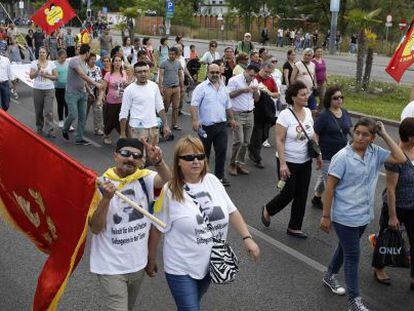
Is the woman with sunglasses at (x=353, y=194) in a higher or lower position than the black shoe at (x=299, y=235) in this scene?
higher

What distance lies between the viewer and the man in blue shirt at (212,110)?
26.3 ft

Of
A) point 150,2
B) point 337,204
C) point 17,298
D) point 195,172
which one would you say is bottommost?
point 17,298

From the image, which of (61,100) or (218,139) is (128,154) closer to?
(218,139)

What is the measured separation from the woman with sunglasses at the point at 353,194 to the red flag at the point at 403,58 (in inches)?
155

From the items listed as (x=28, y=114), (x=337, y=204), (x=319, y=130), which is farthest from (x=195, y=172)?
(x=28, y=114)

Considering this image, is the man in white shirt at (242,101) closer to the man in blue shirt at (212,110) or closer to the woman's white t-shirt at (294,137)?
the man in blue shirt at (212,110)

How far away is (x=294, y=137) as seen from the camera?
635cm

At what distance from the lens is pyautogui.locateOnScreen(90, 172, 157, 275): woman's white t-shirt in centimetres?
368

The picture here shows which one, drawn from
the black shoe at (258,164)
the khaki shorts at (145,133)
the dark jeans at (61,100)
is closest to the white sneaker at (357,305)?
the khaki shorts at (145,133)

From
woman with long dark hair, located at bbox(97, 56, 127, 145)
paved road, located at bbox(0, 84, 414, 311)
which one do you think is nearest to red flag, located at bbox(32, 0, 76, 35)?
woman with long dark hair, located at bbox(97, 56, 127, 145)

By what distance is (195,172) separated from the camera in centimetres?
368

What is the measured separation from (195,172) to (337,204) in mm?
1616

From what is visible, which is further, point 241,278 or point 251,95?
point 251,95

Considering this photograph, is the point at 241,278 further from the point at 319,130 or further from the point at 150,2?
the point at 150,2
